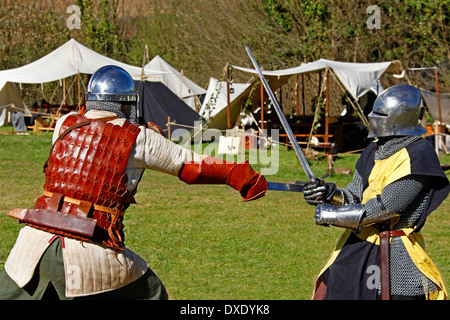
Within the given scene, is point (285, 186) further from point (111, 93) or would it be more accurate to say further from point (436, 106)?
point (436, 106)

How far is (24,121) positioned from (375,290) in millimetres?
15830

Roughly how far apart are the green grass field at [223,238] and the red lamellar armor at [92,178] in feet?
6.78

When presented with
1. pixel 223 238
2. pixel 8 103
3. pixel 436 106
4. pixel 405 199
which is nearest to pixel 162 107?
pixel 8 103

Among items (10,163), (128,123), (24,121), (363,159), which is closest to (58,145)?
(128,123)

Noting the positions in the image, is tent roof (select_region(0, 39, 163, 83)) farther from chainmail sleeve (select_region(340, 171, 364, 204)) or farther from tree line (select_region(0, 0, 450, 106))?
chainmail sleeve (select_region(340, 171, 364, 204))

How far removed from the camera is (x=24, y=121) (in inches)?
691

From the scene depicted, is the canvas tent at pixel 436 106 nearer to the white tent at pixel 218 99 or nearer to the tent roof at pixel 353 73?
the tent roof at pixel 353 73

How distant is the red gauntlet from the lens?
9.93 ft

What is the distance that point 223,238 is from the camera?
6.50 metres

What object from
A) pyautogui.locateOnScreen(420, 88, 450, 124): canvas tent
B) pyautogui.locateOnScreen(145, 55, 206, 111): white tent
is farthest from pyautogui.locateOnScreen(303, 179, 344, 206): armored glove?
pyautogui.locateOnScreen(145, 55, 206, 111): white tent

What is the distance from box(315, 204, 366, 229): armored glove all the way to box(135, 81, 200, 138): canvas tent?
12.3 m

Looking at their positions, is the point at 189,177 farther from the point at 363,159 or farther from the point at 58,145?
the point at 363,159

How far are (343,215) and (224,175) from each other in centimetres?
61

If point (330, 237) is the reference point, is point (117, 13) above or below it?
above
